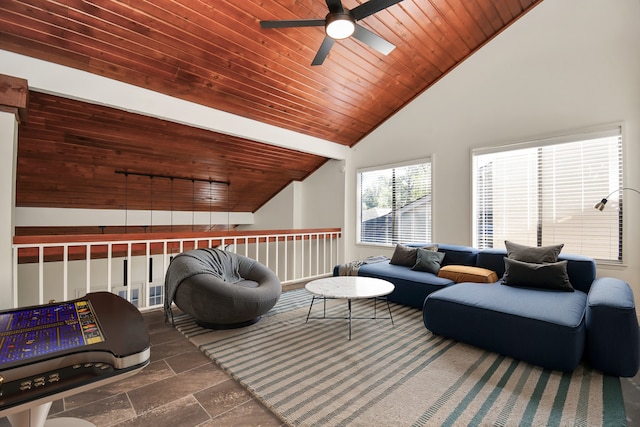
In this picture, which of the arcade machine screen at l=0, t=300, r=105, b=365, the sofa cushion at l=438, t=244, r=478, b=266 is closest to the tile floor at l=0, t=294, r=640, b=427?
the arcade machine screen at l=0, t=300, r=105, b=365

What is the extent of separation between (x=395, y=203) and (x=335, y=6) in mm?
3475

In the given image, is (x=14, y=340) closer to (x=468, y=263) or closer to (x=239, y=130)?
(x=239, y=130)

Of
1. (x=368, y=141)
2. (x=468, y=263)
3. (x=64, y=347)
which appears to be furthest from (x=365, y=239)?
(x=64, y=347)

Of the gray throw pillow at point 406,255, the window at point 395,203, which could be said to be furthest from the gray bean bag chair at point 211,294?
the window at point 395,203

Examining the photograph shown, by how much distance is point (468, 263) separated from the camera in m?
3.74

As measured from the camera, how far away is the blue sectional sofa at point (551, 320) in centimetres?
203

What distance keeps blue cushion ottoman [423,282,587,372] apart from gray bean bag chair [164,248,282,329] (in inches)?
61.9

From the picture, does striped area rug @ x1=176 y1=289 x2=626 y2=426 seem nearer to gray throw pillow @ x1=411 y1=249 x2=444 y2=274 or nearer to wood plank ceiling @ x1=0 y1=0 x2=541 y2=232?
gray throw pillow @ x1=411 y1=249 x2=444 y2=274

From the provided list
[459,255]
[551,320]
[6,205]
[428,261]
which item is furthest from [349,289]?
[6,205]

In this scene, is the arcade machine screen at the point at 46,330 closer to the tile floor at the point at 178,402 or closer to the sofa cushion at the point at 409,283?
the tile floor at the point at 178,402

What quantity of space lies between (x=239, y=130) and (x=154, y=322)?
255cm

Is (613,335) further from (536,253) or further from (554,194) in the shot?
(554,194)

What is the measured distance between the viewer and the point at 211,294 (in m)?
2.69

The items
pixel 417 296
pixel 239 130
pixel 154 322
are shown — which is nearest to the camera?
pixel 154 322
